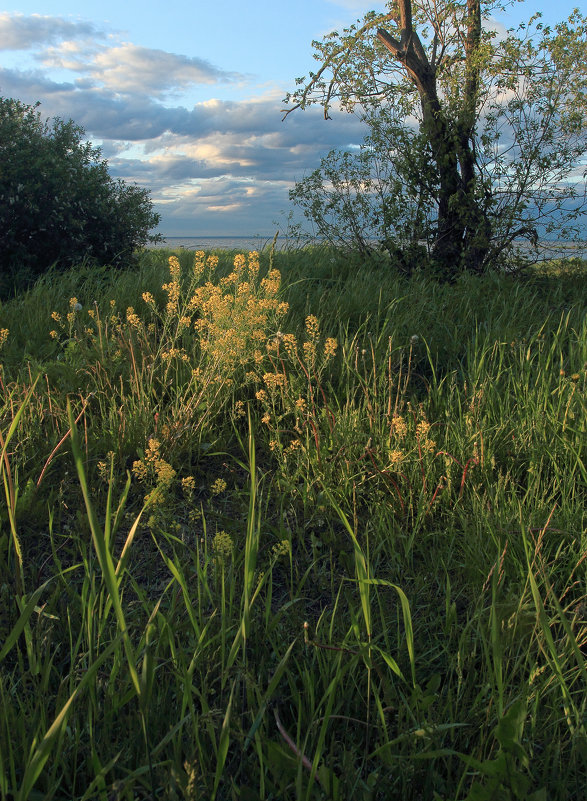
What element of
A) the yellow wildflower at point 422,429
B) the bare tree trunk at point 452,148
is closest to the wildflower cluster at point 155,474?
the yellow wildflower at point 422,429

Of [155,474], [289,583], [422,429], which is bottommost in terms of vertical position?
[289,583]

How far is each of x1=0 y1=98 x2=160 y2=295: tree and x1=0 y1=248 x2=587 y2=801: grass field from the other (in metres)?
2.55

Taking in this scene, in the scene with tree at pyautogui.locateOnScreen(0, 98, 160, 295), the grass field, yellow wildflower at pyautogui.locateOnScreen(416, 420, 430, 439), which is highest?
tree at pyautogui.locateOnScreen(0, 98, 160, 295)

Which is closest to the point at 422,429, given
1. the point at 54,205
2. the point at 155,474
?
the point at 155,474

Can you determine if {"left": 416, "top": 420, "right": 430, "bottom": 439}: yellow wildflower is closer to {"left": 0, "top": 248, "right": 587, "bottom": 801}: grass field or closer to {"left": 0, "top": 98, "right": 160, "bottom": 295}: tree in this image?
{"left": 0, "top": 248, "right": 587, "bottom": 801}: grass field

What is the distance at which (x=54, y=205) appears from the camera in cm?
623

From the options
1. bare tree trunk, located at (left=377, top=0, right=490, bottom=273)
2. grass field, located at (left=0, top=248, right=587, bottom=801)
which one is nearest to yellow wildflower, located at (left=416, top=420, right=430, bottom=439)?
grass field, located at (left=0, top=248, right=587, bottom=801)

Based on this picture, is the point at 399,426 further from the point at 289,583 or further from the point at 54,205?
the point at 54,205

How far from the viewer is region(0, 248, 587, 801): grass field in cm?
131

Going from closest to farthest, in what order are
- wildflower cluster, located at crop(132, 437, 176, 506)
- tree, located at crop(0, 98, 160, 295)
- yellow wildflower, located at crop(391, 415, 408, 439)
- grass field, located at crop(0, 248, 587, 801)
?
grass field, located at crop(0, 248, 587, 801) < wildflower cluster, located at crop(132, 437, 176, 506) < yellow wildflower, located at crop(391, 415, 408, 439) < tree, located at crop(0, 98, 160, 295)

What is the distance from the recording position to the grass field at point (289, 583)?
1308 millimetres

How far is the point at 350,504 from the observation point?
94.5 inches

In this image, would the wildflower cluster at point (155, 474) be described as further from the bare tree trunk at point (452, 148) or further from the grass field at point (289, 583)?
the bare tree trunk at point (452, 148)

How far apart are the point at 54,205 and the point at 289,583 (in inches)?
217
